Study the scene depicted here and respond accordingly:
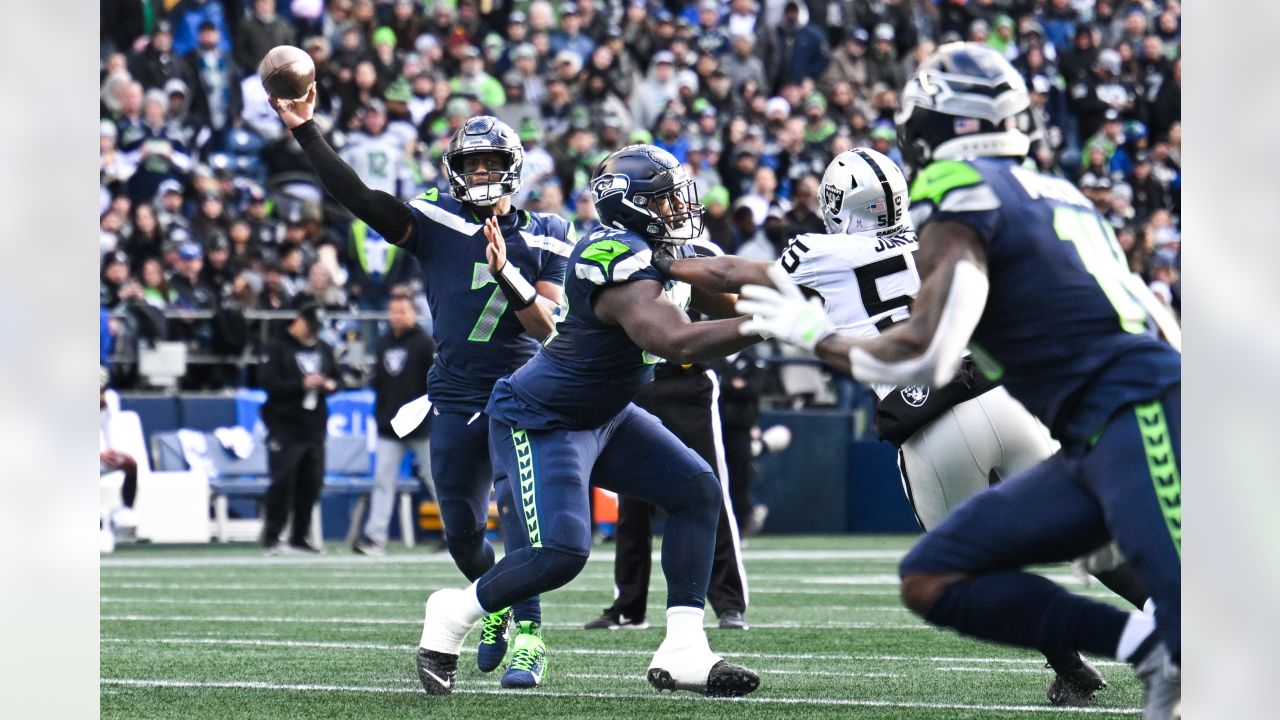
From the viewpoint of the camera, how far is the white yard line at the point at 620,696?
5328 mm

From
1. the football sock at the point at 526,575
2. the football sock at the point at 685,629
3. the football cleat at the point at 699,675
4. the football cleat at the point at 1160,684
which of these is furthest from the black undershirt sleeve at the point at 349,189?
the football cleat at the point at 1160,684

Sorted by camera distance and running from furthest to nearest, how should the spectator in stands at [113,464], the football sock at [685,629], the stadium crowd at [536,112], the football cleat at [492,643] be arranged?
1. the stadium crowd at [536,112]
2. the spectator in stands at [113,464]
3. the football cleat at [492,643]
4. the football sock at [685,629]

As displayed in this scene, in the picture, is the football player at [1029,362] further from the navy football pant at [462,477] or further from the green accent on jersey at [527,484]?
the navy football pant at [462,477]

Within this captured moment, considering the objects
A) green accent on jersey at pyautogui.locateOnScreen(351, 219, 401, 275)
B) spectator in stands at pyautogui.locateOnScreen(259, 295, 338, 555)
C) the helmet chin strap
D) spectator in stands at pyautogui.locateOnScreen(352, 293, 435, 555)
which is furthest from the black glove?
green accent on jersey at pyautogui.locateOnScreen(351, 219, 401, 275)

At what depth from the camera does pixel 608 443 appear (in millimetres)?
5875

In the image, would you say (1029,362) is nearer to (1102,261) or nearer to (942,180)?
(1102,261)

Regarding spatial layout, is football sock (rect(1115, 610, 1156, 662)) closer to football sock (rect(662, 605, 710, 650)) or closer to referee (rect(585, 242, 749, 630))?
football sock (rect(662, 605, 710, 650))

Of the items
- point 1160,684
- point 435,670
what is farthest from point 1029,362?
point 435,670

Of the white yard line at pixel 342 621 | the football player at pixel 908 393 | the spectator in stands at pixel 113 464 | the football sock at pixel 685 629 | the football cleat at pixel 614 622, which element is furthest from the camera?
the spectator in stands at pixel 113 464

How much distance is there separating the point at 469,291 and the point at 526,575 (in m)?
1.39

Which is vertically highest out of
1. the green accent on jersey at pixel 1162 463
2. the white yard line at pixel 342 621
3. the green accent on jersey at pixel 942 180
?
the green accent on jersey at pixel 942 180

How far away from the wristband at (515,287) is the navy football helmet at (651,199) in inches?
22.7

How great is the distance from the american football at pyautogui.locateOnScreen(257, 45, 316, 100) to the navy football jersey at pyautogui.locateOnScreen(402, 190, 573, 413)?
1.89ft
